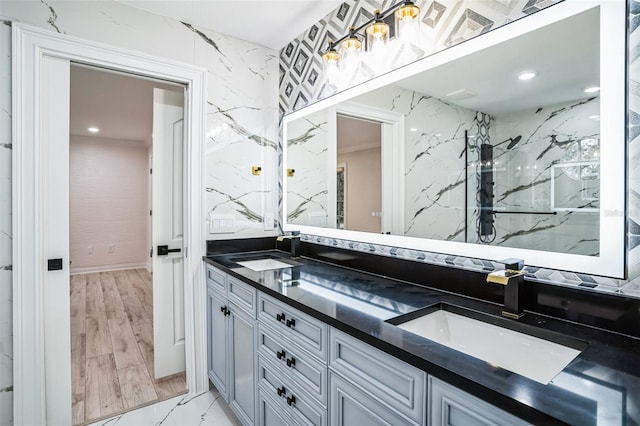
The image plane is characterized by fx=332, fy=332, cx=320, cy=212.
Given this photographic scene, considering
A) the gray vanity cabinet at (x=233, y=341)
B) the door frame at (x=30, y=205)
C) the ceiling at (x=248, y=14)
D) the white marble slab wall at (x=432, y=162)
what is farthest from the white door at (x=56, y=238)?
the white marble slab wall at (x=432, y=162)

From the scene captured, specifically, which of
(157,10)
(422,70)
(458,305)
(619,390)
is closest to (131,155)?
(157,10)

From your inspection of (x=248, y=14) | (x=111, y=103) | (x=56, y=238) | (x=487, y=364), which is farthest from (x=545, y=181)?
(x=111, y=103)

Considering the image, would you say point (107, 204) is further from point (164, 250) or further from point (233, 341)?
point (233, 341)

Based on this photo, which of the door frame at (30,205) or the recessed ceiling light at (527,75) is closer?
the recessed ceiling light at (527,75)

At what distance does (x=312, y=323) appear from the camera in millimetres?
1213

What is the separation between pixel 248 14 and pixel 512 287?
2.12 metres

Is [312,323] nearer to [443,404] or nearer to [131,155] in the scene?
[443,404]

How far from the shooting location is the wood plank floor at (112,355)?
2.16 metres

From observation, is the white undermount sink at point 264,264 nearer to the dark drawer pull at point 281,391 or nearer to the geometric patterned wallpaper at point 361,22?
the dark drawer pull at point 281,391

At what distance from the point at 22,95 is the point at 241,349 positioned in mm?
1739

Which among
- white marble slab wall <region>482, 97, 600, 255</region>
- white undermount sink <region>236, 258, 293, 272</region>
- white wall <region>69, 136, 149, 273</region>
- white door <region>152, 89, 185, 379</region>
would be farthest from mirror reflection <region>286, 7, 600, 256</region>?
white wall <region>69, 136, 149, 273</region>

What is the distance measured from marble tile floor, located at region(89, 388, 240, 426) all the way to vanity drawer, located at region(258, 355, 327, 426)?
641 millimetres

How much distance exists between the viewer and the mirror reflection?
1.05m

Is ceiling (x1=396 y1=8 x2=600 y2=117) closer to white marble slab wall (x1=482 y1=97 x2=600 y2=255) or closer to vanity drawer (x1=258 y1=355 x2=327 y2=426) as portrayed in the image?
white marble slab wall (x1=482 y1=97 x2=600 y2=255)
